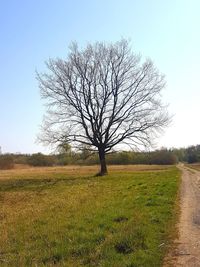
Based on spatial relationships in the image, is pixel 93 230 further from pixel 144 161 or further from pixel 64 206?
pixel 144 161

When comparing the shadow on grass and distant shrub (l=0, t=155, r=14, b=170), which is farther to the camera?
distant shrub (l=0, t=155, r=14, b=170)

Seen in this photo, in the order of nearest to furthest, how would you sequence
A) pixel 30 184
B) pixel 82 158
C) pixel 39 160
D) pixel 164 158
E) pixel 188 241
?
pixel 188 241
pixel 30 184
pixel 82 158
pixel 39 160
pixel 164 158

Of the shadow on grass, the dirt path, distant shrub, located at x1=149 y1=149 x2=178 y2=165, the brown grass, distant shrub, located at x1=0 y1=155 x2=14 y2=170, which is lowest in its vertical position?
the dirt path

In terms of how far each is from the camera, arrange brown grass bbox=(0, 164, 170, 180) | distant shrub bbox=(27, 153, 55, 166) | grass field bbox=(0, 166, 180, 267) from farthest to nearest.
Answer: distant shrub bbox=(27, 153, 55, 166) → brown grass bbox=(0, 164, 170, 180) → grass field bbox=(0, 166, 180, 267)

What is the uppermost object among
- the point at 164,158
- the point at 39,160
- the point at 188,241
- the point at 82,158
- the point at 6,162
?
the point at 164,158

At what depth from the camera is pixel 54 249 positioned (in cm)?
877

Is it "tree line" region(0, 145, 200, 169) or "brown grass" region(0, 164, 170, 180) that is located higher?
"tree line" region(0, 145, 200, 169)

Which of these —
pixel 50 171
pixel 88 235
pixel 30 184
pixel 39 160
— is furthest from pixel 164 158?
pixel 88 235

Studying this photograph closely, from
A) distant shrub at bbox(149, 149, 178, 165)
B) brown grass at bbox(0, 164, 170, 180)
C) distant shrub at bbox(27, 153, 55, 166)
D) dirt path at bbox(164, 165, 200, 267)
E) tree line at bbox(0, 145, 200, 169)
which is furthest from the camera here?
distant shrub at bbox(149, 149, 178, 165)

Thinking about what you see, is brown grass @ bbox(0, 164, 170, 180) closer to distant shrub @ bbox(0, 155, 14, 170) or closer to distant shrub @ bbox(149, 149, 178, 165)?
distant shrub @ bbox(0, 155, 14, 170)

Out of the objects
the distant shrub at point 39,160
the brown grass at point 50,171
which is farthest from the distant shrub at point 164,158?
the brown grass at point 50,171

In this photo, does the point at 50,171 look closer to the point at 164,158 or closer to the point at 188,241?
the point at 188,241

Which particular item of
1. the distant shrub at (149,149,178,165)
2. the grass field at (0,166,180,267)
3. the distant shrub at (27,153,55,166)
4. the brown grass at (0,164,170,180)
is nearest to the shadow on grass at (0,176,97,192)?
the brown grass at (0,164,170,180)

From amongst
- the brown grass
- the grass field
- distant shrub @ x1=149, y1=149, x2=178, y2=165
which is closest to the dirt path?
the grass field
